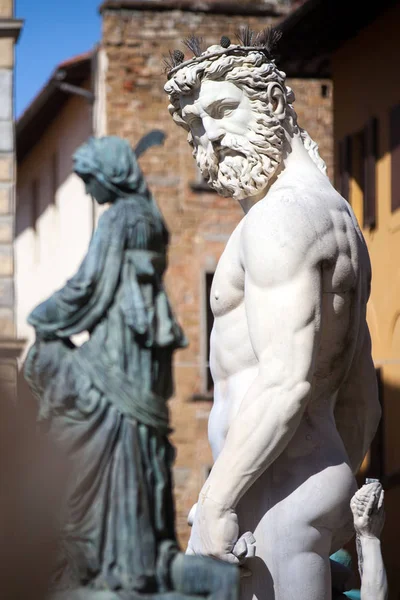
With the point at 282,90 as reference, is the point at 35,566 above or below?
below

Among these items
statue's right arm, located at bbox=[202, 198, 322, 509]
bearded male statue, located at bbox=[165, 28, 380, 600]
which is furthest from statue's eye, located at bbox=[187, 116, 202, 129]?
statue's right arm, located at bbox=[202, 198, 322, 509]

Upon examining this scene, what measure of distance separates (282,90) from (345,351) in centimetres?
64

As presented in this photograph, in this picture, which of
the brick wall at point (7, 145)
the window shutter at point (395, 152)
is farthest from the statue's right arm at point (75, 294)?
the brick wall at point (7, 145)

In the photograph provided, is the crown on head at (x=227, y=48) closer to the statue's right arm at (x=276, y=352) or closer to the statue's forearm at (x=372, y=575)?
the statue's right arm at (x=276, y=352)

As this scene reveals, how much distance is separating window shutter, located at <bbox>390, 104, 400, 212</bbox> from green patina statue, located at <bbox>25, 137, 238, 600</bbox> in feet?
8.52

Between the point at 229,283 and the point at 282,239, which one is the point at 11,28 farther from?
the point at 282,239

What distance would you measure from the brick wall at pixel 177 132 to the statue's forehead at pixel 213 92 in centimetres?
2334

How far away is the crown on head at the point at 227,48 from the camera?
4.39m

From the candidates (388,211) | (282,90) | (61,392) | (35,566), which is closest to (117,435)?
(61,392)

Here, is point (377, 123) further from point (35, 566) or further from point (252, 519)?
point (35, 566)

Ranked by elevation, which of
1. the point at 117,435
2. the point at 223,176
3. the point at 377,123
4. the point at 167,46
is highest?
the point at 167,46

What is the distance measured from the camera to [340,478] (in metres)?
4.21

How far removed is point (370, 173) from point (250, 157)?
1238cm

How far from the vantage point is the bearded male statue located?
4.05 metres
